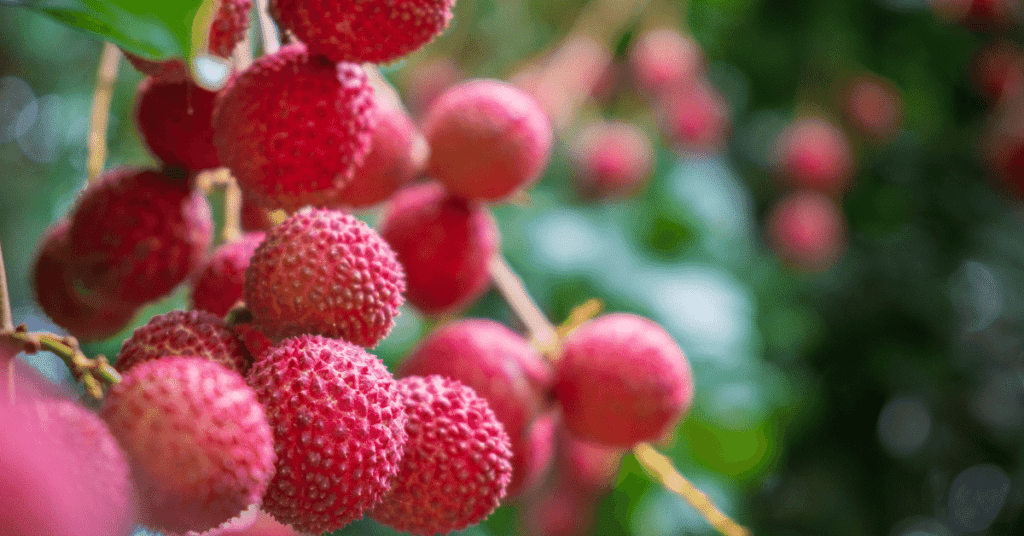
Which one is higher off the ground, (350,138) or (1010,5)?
(350,138)

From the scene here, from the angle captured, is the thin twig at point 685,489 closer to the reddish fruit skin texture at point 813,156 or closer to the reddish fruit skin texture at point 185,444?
the reddish fruit skin texture at point 185,444

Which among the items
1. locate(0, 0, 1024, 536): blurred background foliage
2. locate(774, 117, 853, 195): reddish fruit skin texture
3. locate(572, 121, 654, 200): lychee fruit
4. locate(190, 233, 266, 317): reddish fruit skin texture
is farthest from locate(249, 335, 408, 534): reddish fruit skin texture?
locate(774, 117, 853, 195): reddish fruit skin texture

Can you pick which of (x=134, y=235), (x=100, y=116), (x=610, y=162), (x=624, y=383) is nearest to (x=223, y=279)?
(x=134, y=235)

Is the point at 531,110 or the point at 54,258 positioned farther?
the point at 531,110

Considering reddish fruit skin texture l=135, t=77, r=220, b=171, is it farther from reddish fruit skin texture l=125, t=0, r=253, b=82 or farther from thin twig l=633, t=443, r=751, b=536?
thin twig l=633, t=443, r=751, b=536

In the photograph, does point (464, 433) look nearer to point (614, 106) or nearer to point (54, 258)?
point (54, 258)

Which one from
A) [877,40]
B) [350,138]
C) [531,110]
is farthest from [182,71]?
[877,40]
